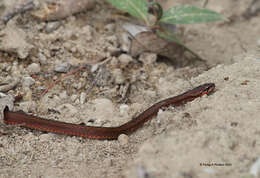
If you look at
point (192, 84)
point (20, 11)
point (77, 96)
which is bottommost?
point (77, 96)

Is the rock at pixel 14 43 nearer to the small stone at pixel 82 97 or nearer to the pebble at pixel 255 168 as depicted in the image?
the small stone at pixel 82 97

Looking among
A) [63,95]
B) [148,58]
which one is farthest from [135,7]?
[63,95]

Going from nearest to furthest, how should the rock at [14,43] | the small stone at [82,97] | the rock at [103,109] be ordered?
the rock at [103,109] < the small stone at [82,97] < the rock at [14,43]

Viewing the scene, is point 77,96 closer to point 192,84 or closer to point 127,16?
point 192,84

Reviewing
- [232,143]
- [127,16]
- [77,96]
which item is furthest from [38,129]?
[127,16]

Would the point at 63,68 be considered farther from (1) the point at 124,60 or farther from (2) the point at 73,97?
(1) the point at 124,60

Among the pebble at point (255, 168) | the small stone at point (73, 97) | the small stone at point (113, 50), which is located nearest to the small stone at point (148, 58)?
the small stone at point (113, 50)
